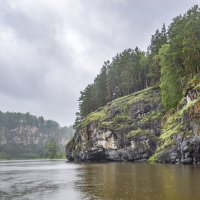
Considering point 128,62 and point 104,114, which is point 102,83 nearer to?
point 128,62

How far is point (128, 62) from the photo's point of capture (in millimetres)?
128500

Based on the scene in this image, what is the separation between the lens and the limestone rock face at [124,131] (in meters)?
82.9

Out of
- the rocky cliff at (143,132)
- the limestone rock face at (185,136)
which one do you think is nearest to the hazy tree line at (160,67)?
the rocky cliff at (143,132)

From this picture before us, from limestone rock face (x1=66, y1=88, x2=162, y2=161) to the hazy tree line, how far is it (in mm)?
6869

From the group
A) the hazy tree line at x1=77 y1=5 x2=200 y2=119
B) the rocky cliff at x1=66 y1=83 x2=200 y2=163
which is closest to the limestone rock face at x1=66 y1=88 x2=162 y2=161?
the rocky cliff at x1=66 y1=83 x2=200 y2=163

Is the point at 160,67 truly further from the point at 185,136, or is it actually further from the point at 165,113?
the point at 185,136

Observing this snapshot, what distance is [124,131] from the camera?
9044 cm

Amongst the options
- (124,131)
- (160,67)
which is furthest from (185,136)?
(160,67)

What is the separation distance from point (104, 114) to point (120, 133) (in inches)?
556

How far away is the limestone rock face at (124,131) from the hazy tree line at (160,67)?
6869mm

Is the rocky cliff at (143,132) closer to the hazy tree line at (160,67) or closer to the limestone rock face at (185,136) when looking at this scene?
the limestone rock face at (185,136)

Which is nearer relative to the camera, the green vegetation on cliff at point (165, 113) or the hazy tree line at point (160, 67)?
the green vegetation on cliff at point (165, 113)

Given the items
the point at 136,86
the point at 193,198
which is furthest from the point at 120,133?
the point at 193,198

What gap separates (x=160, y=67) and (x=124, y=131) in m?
27.8
